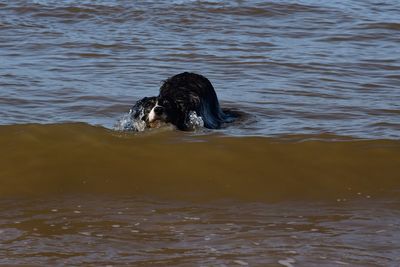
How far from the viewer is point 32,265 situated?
472 centimetres

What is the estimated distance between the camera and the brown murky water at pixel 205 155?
5.09m

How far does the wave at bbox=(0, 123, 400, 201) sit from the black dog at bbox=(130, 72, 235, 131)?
263 millimetres

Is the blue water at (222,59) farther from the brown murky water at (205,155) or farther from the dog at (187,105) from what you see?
the dog at (187,105)

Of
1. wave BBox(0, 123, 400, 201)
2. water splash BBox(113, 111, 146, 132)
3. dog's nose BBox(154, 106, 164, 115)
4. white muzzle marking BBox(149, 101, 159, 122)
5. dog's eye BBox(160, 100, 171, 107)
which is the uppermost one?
dog's eye BBox(160, 100, 171, 107)

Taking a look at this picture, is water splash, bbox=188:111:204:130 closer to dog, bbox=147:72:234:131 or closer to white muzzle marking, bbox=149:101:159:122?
dog, bbox=147:72:234:131

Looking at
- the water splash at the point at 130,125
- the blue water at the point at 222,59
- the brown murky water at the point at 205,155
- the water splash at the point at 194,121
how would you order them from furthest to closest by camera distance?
the blue water at the point at 222,59 → the water splash at the point at 194,121 → the water splash at the point at 130,125 → the brown murky water at the point at 205,155

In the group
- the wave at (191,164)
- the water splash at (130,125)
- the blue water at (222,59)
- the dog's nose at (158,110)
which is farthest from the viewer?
the blue water at (222,59)

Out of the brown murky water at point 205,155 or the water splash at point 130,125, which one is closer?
the brown murky water at point 205,155

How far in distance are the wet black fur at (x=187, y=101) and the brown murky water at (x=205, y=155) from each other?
26cm

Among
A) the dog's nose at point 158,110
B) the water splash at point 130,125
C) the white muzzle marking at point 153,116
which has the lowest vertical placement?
the water splash at point 130,125

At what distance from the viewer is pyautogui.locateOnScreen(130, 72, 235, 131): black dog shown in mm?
7535

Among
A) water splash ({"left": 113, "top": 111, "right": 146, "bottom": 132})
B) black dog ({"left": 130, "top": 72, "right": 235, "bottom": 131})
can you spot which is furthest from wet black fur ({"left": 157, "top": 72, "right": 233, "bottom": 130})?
water splash ({"left": 113, "top": 111, "right": 146, "bottom": 132})

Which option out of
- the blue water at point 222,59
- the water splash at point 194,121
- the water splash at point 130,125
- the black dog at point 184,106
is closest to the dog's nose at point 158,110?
the black dog at point 184,106

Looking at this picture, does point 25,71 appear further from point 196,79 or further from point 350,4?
point 350,4
